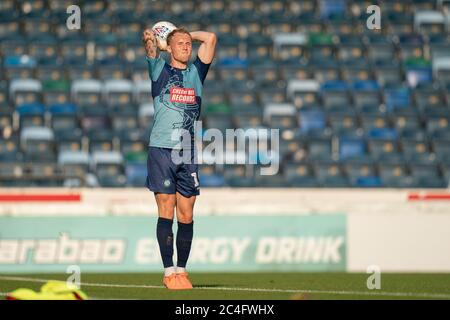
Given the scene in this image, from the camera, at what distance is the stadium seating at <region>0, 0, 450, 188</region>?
66.5 ft

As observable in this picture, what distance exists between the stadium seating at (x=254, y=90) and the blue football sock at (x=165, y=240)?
844 centimetres

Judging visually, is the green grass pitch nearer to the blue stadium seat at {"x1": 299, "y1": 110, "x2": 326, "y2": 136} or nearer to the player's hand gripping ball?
the player's hand gripping ball

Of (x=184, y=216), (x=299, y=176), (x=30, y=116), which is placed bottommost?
(x=299, y=176)

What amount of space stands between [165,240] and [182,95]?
1.26 m

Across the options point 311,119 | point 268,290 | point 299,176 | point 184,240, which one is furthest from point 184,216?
point 311,119

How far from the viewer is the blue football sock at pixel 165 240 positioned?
30.2 feet

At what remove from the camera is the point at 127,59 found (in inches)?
920

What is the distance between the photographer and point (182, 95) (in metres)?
9.27

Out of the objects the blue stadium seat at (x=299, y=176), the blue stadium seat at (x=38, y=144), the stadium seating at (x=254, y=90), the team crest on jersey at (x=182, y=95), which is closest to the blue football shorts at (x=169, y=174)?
the team crest on jersey at (x=182, y=95)

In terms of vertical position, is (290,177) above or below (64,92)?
below

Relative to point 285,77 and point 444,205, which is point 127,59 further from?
point 444,205

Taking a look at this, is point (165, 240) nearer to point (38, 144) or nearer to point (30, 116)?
point (38, 144)
